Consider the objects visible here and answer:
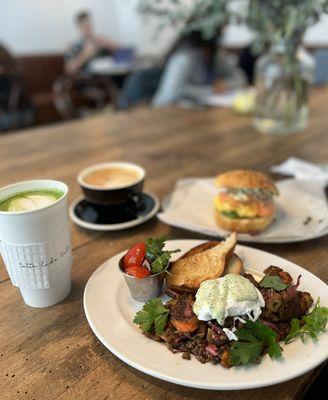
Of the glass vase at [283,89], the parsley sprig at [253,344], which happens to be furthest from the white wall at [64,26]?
the parsley sprig at [253,344]

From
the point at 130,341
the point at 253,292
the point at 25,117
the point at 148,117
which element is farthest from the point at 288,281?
the point at 25,117

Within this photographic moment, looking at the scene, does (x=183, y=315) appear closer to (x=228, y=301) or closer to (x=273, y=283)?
(x=228, y=301)

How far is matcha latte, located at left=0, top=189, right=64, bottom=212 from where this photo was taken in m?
0.76

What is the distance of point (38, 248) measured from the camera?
0.75 meters

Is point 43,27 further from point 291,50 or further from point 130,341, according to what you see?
point 130,341

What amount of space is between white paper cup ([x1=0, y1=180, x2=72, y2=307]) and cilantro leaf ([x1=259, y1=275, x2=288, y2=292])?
0.42 metres

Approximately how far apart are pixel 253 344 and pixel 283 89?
161 cm

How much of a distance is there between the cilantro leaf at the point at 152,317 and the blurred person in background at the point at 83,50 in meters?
6.50

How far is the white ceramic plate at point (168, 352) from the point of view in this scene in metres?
0.60

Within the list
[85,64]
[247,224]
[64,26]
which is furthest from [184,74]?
[64,26]

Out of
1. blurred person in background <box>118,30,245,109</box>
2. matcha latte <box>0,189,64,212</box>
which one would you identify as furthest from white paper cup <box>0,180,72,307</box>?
blurred person in background <box>118,30,245,109</box>

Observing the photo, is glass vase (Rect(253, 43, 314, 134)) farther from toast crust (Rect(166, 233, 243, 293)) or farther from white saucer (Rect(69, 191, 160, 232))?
toast crust (Rect(166, 233, 243, 293))

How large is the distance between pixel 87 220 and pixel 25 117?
13.6 ft

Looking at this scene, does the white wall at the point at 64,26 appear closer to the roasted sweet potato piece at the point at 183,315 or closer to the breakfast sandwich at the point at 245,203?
the breakfast sandwich at the point at 245,203
